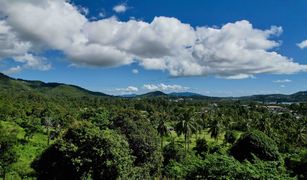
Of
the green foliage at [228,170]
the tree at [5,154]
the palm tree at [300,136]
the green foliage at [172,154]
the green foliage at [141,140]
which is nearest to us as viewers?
the green foliage at [228,170]

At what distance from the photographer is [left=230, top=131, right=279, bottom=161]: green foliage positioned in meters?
30.8

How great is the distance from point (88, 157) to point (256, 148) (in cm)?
1529

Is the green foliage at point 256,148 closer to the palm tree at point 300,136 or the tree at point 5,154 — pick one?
the tree at point 5,154

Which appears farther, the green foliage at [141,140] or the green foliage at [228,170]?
the green foliage at [141,140]

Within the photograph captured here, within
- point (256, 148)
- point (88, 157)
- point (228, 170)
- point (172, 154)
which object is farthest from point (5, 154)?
point (228, 170)

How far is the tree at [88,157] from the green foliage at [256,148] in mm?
11934

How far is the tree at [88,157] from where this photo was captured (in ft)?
79.4

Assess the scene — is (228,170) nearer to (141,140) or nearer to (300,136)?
(141,140)

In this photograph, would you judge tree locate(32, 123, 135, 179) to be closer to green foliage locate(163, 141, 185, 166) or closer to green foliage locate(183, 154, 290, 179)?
green foliage locate(183, 154, 290, 179)

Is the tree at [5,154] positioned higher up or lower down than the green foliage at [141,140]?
lower down

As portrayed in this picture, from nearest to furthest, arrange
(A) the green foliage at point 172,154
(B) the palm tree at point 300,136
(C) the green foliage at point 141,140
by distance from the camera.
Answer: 1. (C) the green foliage at point 141,140
2. (A) the green foliage at point 172,154
3. (B) the palm tree at point 300,136

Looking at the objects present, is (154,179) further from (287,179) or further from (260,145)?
(287,179)

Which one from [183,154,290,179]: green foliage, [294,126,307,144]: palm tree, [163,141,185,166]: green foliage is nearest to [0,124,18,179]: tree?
[163,141,185,166]: green foliage

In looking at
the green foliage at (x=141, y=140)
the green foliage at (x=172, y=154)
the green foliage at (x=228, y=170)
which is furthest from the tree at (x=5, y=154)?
the green foliage at (x=228, y=170)
